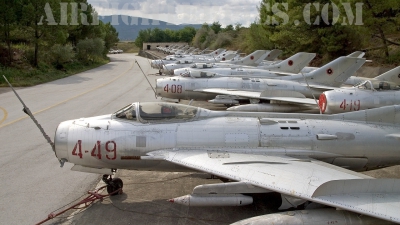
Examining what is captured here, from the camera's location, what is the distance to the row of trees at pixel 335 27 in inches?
1121

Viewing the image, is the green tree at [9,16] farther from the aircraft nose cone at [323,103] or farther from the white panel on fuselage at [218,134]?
the white panel on fuselage at [218,134]

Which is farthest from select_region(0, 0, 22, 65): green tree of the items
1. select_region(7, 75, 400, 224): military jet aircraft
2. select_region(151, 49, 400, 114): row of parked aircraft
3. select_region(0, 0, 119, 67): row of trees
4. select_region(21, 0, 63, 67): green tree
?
select_region(7, 75, 400, 224): military jet aircraft

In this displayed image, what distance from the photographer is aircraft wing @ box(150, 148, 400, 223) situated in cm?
594

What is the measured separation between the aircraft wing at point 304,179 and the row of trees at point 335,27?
25.5m

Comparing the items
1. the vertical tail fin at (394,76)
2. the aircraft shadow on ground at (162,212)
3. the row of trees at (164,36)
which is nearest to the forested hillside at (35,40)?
the aircraft shadow on ground at (162,212)

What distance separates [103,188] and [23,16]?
33788 mm

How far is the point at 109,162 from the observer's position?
8.31 metres

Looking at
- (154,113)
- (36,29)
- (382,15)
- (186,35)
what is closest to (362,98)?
(154,113)

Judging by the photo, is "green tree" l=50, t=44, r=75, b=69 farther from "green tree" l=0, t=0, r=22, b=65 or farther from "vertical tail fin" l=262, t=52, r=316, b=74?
"vertical tail fin" l=262, t=52, r=316, b=74

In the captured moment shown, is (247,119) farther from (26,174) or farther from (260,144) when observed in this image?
(26,174)

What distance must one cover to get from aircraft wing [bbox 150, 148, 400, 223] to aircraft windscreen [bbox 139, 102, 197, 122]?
1.04 meters

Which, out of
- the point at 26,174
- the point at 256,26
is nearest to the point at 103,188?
the point at 26,174

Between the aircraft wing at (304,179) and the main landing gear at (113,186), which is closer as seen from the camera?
the aircraft wing at (304,179)

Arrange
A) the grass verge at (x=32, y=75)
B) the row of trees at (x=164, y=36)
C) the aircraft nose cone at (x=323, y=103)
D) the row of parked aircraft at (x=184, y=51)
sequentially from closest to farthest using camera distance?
the aircraft nose cone at (x=323, y=103), the grass verge at (x=32, y=75), the row of parked aircraft at (x=184, y=51), the row of trees at (x=164, y=36)
